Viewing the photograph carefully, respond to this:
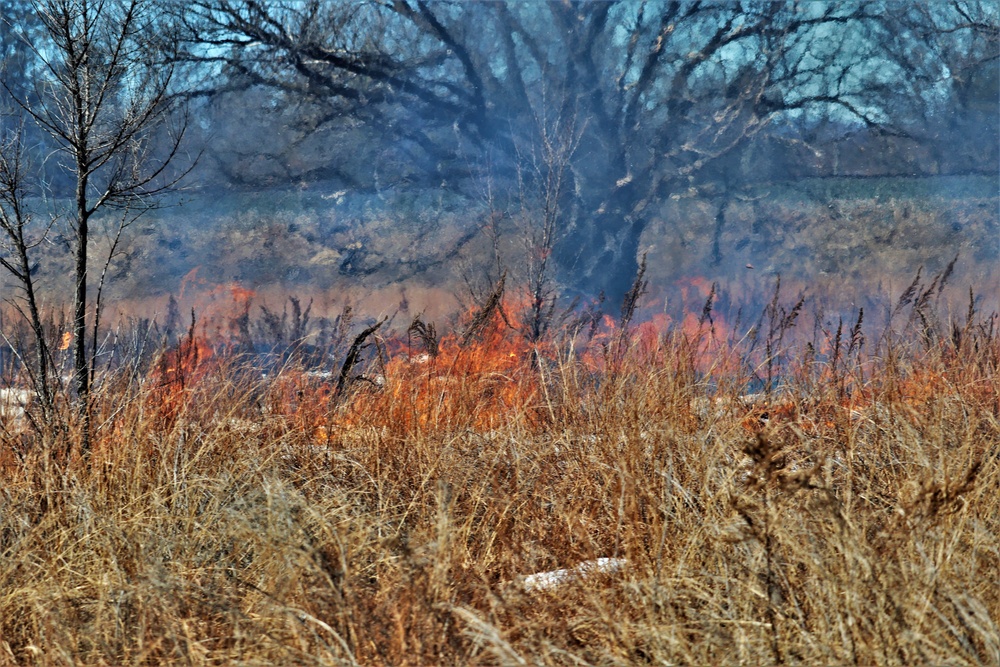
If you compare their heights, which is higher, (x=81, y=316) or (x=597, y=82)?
(x=597, y=82)

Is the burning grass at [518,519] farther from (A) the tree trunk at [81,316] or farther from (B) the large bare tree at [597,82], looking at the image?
(B) the large bare tree at [597,82]

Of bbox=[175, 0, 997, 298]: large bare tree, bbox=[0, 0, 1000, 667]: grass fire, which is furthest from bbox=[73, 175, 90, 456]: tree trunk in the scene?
bbox=[175, 0, 997, 298]: large bare tree

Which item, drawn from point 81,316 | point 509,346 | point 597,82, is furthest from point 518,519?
point 597,82

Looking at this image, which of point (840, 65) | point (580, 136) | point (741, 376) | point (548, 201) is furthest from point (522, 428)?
point (840, 65)

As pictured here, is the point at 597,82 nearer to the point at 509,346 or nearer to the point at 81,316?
the point at 509,346

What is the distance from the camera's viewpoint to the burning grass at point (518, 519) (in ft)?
5.56

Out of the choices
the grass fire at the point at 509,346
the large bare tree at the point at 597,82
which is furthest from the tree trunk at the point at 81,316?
the large bare tree at the point at 597,82

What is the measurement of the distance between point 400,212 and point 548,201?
1344 mm

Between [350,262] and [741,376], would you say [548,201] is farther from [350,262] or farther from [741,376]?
[741,376]

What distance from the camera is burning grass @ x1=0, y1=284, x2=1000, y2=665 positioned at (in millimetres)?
1695

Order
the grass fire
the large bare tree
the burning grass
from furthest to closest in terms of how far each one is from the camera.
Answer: the large bare tree
the grass fire
the burning grass

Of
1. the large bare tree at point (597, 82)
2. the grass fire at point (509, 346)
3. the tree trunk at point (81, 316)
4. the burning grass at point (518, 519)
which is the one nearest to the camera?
the burning grass at point (518, 519)

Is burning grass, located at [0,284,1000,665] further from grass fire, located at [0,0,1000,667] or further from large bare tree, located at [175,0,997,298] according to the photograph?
large bare tree, located at [175,0,997,298]

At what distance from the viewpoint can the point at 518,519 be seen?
7.65 ft
